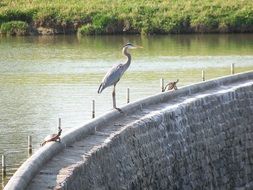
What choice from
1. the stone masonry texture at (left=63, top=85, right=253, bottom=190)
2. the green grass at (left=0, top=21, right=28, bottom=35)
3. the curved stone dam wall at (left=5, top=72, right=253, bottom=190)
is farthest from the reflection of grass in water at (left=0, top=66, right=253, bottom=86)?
the green grass at (left=0, top=21, right=28, bottom=35)

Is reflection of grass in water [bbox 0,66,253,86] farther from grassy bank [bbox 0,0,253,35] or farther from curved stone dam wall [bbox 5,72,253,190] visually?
grassy bank [bbox 0,0,253,35]

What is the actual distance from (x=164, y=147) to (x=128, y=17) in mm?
53126

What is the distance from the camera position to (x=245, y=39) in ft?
226

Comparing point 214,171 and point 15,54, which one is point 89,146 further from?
point 15,54

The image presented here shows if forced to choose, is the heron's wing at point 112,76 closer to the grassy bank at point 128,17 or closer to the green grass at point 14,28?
the grassy bank at point 128,17

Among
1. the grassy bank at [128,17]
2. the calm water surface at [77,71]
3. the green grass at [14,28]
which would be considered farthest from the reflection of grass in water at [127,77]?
the green grass at [14,28]

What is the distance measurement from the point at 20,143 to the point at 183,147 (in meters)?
6.52

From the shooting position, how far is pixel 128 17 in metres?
77.5

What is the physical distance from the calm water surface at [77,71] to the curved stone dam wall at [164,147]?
4.46 m

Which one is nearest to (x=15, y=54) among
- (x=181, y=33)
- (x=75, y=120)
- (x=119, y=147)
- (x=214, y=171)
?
(x=181, y=33)

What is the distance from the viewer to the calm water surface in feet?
112

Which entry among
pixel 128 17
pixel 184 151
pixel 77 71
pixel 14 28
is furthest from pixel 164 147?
pixel 128 17

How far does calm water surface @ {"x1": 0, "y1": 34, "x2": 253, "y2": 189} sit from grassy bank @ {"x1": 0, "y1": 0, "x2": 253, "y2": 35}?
A: 318 cm

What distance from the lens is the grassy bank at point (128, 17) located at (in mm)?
75625
